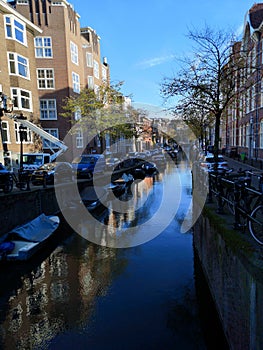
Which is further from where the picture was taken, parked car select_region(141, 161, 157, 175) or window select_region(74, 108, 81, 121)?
parked car select_region(141, 161, 157, 175)

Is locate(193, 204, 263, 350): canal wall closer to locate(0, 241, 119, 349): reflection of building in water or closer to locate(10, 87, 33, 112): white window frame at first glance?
locate(0, 241, 119, 349): reflection of building in water

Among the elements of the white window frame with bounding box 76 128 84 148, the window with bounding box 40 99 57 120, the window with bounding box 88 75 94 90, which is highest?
the window with bounding box 88 75 94 90

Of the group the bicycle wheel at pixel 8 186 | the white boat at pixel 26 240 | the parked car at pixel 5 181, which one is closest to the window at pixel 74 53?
the parked car at pixel 5 181

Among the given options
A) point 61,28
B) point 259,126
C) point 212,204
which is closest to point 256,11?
point 259,126

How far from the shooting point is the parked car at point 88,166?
66.3ft

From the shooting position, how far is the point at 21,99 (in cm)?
2455

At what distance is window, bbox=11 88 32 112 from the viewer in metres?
23.9

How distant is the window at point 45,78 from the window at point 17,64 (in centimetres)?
441

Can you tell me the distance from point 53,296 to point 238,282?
210 inches

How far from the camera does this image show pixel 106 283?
7840mm

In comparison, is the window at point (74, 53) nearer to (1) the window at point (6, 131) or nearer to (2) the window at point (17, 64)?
(2) the window at point (17, 64)

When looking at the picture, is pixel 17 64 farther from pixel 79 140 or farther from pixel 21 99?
pixel 79 140

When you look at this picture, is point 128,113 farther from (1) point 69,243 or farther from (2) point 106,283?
(2) point 106,283

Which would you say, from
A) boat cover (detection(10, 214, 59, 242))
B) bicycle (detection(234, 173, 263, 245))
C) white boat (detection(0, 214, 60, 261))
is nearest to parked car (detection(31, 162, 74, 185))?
boat cover (detection(10, 214, 59, 242))
